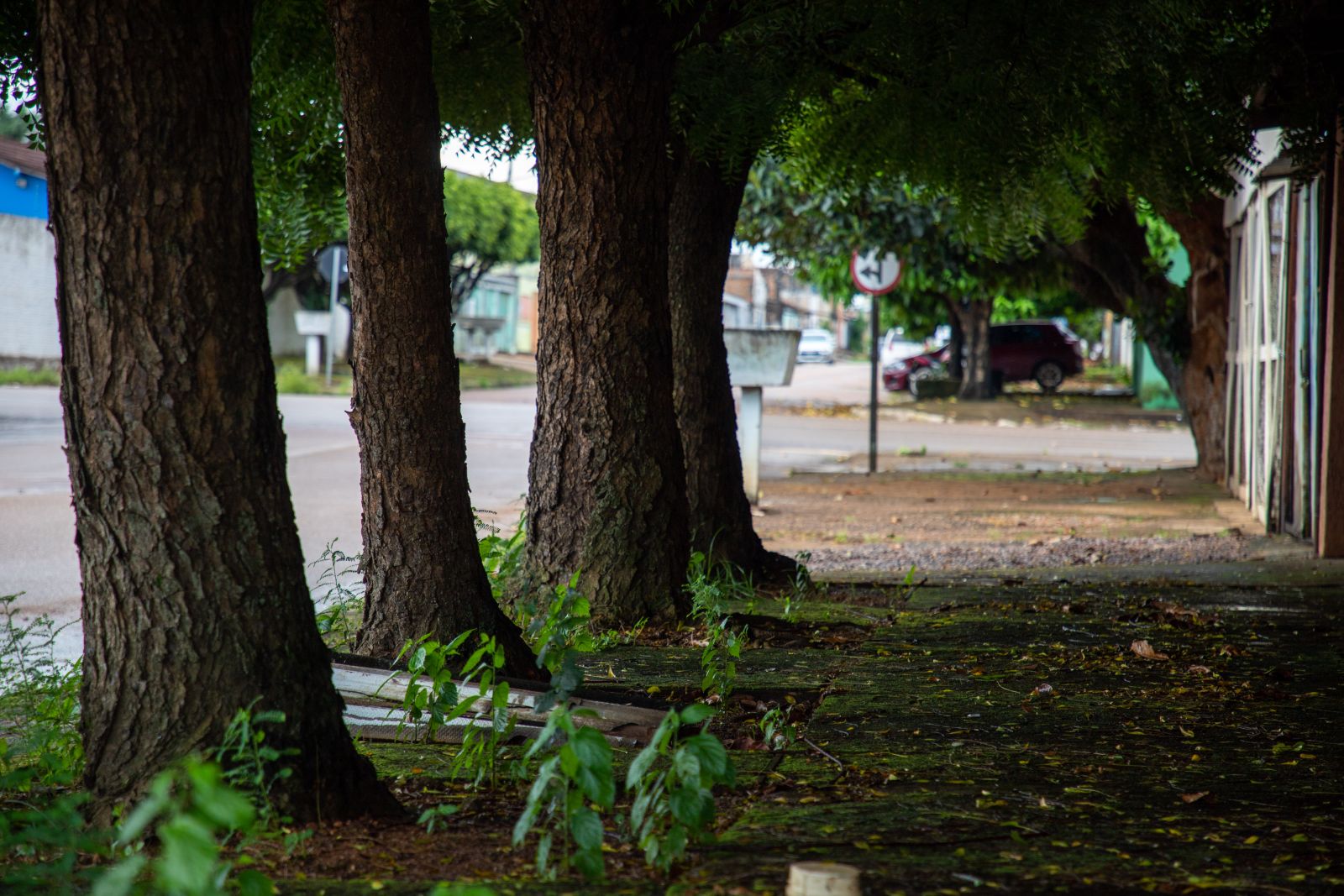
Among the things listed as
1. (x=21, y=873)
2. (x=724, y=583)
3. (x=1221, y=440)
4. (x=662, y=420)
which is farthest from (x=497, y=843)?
(x=1221, y=440)

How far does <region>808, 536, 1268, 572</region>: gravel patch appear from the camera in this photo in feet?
29.2

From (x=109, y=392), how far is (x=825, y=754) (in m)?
1.98

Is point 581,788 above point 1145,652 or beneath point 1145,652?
above

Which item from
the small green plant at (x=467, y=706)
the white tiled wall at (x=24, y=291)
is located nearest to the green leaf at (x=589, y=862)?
the small green plant at (x=467, y=706)

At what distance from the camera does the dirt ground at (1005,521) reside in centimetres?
927

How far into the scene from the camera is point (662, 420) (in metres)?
5.82

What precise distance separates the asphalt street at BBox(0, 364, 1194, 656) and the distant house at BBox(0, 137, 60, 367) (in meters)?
6.14

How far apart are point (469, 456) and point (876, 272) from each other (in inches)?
215

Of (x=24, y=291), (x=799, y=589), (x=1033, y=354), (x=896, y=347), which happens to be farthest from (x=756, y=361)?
(x=896, y=347)

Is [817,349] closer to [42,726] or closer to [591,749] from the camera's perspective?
[42,726]

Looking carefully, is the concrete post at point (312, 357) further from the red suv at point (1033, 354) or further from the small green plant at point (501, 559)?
the small green plant at point (501, 559)

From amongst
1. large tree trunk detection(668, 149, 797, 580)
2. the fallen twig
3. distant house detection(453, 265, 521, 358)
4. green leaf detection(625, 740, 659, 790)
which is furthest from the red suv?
green leaf detection(625, 740, 659, 790)

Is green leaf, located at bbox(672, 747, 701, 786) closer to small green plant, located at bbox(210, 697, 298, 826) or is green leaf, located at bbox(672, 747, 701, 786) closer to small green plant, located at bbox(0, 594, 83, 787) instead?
small green plant, located at bbox(210, 697, 298, 826)

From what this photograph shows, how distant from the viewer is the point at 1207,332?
13961 mm
